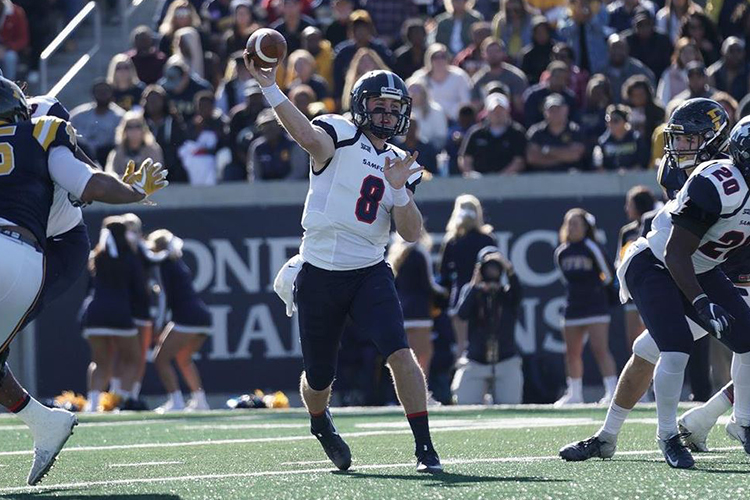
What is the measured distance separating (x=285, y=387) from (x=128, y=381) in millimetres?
1427

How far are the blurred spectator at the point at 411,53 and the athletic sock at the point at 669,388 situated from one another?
927cm

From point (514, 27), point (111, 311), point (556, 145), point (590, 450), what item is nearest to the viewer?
point (590, 450)

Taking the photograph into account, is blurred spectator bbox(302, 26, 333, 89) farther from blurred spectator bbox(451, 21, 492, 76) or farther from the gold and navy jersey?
the gold and navy jersey

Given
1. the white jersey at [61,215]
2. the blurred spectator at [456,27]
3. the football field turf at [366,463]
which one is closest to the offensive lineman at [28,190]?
the white jersey at [61,215]

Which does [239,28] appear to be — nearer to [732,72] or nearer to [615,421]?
[732,72]

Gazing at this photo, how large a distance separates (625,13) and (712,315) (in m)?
10.2

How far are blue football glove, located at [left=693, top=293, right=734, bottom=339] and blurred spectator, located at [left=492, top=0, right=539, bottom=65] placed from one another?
9.67 meters

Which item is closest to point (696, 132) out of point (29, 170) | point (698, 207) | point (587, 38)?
point (698, 207)

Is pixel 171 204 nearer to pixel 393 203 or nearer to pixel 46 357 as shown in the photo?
pixel 46 357

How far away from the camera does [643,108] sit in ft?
46.1

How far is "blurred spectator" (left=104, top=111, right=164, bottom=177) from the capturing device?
→ 13.8 m

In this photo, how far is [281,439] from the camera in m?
8.84

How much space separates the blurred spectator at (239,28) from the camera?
16.3 m

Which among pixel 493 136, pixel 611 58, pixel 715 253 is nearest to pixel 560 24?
pixel 611 58
